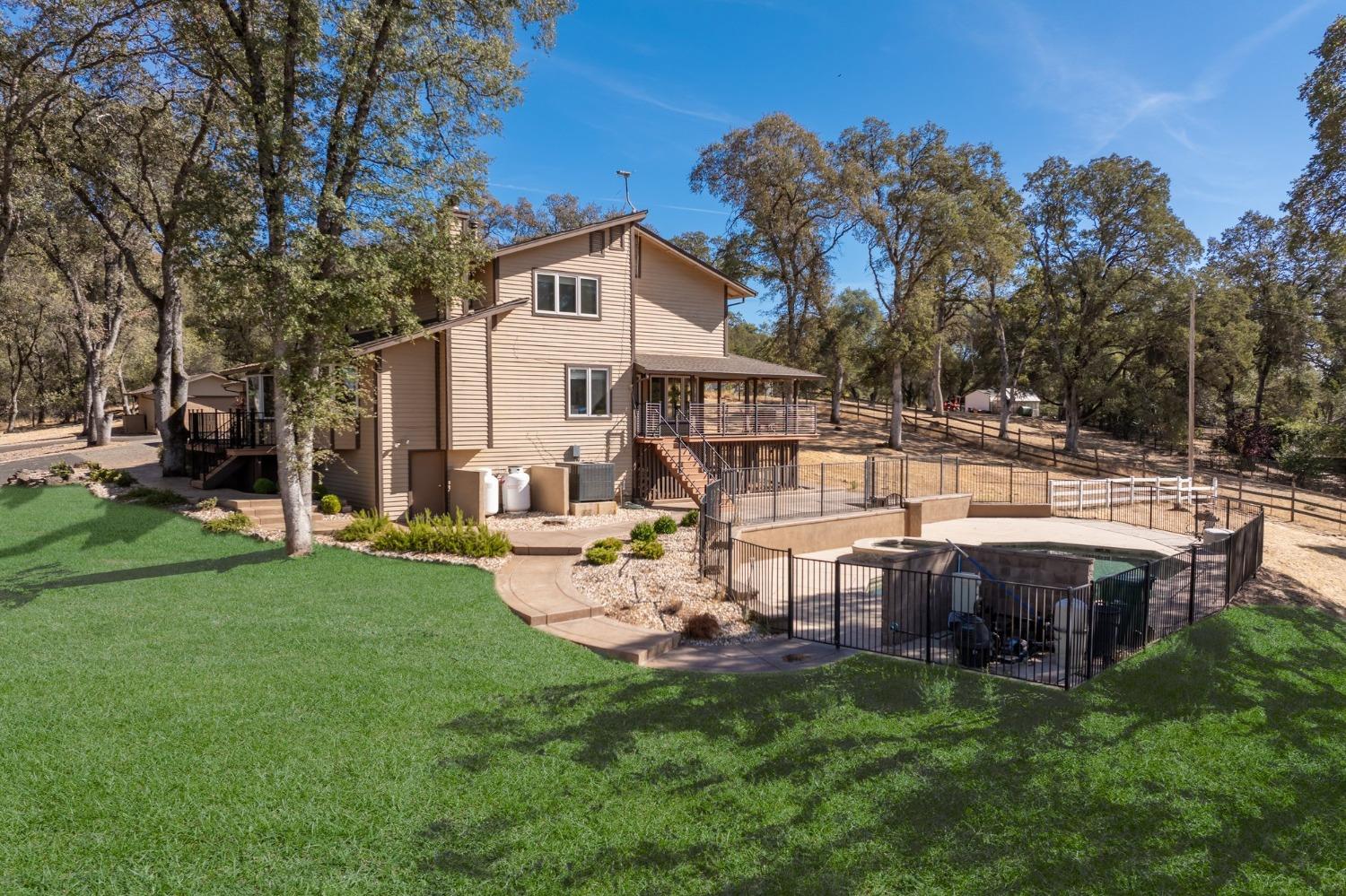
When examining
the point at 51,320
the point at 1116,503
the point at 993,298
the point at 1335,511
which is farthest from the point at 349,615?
the point at 51,320

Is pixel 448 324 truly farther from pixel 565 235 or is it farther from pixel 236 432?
pixel 236 432

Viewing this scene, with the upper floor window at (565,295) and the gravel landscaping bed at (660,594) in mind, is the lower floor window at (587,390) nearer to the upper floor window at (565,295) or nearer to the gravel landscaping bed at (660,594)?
the upper floor window at (565,295)

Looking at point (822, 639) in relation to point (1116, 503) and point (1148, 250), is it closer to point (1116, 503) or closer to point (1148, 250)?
point (1116, 503)

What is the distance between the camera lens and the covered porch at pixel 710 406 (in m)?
22.3

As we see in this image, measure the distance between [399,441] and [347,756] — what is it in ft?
44.5

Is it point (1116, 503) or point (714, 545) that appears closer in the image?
point (714, 545)

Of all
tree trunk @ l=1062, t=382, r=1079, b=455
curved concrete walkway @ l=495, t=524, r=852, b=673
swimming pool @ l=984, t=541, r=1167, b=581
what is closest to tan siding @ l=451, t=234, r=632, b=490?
curved concrete walkway @ l=495, t=524, r=852, b=673

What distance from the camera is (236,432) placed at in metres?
20.7

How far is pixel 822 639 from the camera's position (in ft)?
33.4

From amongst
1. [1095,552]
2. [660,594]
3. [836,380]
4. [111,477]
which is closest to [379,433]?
[111,477]

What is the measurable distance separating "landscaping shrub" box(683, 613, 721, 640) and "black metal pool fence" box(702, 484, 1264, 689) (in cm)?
97

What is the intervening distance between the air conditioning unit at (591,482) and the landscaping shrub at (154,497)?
390 inches

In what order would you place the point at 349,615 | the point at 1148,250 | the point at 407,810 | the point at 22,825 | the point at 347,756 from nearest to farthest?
the point at 22,825, the point at 407,810, the point at 347,756, the point at 349,615, the point at 1148,250

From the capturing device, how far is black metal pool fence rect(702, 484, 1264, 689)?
9203 mm
